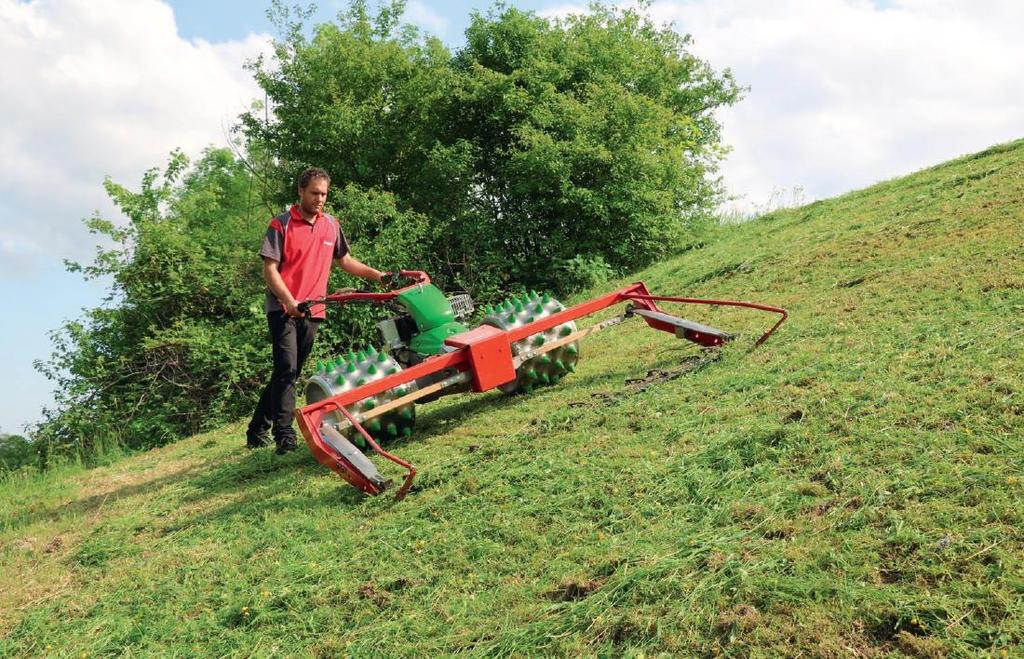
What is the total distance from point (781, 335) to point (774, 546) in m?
3.36

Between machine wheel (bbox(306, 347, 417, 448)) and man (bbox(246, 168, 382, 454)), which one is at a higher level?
man (bbox(246, 168, 382, 454))

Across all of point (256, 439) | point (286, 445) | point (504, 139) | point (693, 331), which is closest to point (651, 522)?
point (693, 331)

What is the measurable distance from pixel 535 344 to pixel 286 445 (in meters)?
2.05

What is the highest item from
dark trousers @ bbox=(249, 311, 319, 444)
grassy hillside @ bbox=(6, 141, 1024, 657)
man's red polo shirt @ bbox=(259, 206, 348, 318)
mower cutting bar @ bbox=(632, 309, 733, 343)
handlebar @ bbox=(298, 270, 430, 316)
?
man's red polo shirt @ bbox=(259, 206, 348, 318)

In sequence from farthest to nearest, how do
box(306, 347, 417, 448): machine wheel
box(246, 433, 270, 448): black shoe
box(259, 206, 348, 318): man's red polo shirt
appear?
box(246, 433, 270, 448): black shoe, box(259, 206, 348, 318): man's red polo shirt, box(306, 347, 417, 448): machine wheel

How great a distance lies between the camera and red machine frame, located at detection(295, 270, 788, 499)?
16.4ft

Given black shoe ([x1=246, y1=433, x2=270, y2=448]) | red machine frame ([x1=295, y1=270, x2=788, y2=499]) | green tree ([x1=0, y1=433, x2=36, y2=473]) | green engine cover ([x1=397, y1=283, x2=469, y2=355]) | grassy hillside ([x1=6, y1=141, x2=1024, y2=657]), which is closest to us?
grassy hillside ([x1=6, y1=141, x2=1024, y2=657])

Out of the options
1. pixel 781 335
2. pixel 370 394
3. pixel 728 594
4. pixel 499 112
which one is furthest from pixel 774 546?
pixel 499 112

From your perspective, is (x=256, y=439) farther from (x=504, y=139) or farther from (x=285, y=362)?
(x=504, y=139)

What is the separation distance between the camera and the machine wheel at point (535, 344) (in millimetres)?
6445

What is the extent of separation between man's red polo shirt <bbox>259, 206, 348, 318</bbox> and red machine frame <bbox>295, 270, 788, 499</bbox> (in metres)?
0.31

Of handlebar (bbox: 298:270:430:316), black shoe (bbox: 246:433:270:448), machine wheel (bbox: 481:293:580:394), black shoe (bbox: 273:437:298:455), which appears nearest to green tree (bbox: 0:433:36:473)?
black shoe (bbox: 246:433:270:448)

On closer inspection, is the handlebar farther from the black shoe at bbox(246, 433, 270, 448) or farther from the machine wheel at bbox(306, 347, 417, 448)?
the black shoe at bbox(246, 433, 270, 448)

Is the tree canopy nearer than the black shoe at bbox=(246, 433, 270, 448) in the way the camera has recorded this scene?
No
